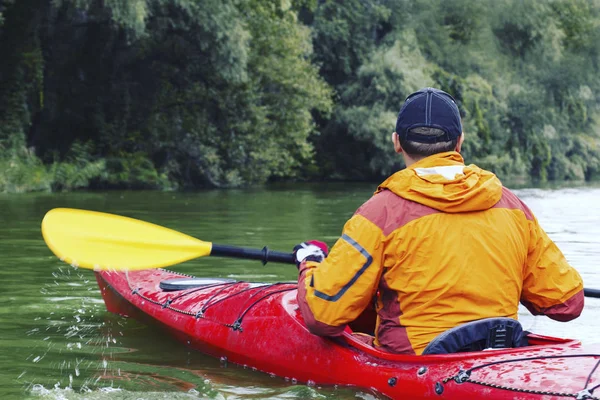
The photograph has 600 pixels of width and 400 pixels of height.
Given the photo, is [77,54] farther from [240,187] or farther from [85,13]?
[240,187]

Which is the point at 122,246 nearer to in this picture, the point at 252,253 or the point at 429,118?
the point at 252,253

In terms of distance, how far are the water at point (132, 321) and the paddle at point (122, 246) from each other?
0.50 metres

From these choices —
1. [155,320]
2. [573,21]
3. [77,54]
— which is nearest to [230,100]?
[77,54]

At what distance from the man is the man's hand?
1.40 ft

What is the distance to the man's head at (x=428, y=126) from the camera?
350cm

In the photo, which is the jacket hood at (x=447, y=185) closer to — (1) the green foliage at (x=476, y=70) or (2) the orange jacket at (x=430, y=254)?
(2) the orange jacket at (x=430, y=254)

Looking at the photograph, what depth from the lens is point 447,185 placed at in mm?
3391

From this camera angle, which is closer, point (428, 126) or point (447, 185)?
point (447, 185)

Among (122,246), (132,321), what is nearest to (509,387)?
(122,246)

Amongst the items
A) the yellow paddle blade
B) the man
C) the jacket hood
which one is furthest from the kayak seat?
the yellow paddle blade

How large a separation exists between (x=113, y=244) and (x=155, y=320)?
2.03ft

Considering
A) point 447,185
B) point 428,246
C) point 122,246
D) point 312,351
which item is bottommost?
point 312,351

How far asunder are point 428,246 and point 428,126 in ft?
1.47

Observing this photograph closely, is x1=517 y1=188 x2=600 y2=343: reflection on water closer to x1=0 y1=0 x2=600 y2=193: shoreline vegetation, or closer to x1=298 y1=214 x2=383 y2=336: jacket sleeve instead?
x1=298 y1=214 x2=383 y2=336: jacket sleeve
